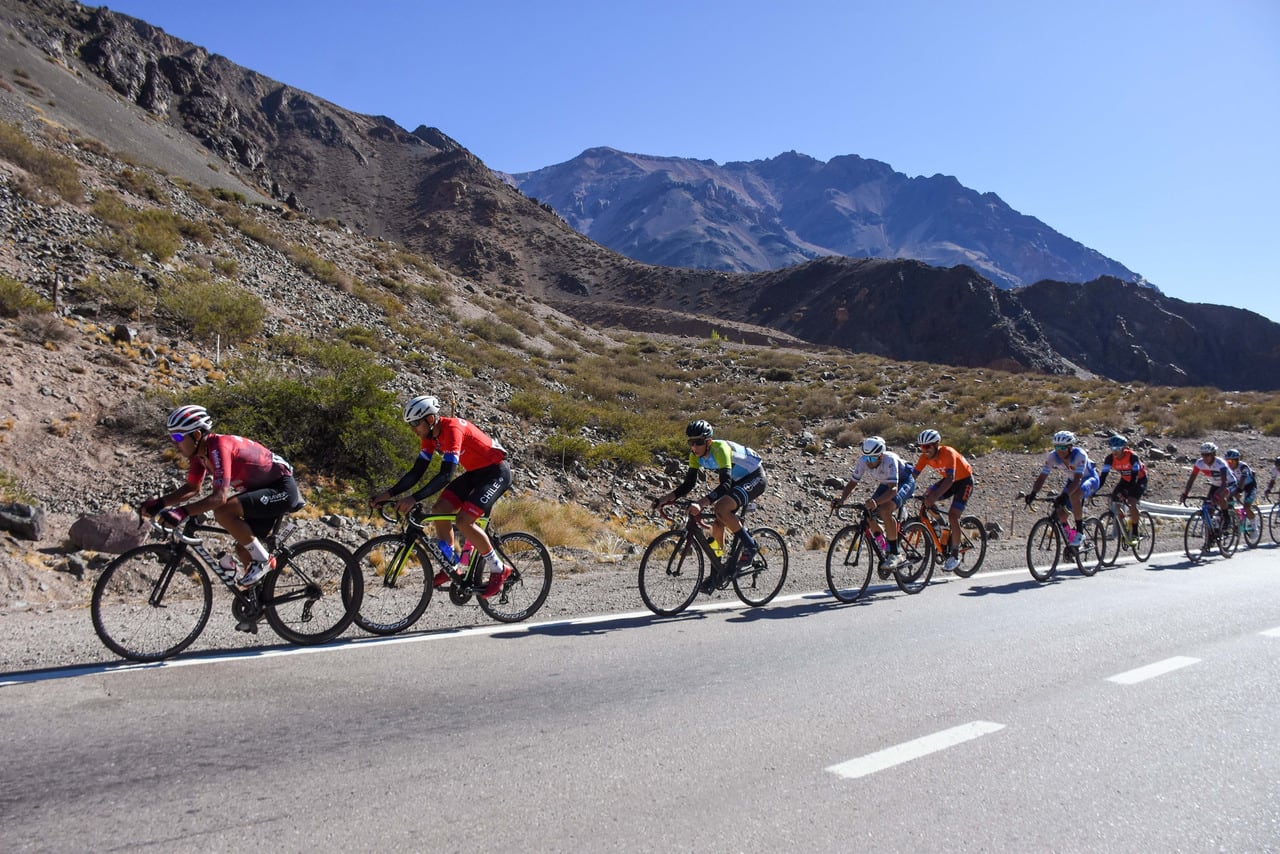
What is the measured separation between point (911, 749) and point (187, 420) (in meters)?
5.49

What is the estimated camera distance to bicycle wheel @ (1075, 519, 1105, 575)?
1166 cm

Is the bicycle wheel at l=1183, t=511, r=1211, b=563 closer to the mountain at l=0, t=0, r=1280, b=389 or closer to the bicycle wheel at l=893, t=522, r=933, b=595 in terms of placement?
the bicycle wheel at l=893, t=522, r=933, b=595

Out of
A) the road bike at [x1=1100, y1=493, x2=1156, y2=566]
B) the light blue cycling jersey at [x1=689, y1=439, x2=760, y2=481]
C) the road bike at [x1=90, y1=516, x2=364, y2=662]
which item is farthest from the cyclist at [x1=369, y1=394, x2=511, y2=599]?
the road bike at [x1=1100, y1=493, x2=1156, y2=566]

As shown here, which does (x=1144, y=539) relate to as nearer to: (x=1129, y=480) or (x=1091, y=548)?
(x=1129, y=480)

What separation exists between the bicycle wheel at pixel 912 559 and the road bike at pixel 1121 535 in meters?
4.07

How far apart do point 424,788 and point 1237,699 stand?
555cm

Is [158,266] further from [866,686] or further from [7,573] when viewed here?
[866,686]

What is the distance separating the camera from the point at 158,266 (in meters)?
19.1

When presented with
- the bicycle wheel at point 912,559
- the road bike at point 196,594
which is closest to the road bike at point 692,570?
the bicycle wheel at point 912,559

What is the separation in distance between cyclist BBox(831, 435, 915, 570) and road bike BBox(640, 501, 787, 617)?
5.52 feet

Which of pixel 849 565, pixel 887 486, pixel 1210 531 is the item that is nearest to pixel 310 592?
pixel 849 565

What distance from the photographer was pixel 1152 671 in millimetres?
6141

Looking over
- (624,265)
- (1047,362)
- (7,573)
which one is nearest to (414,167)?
(624,265)

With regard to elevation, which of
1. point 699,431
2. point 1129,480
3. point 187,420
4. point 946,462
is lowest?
point 1129,480
